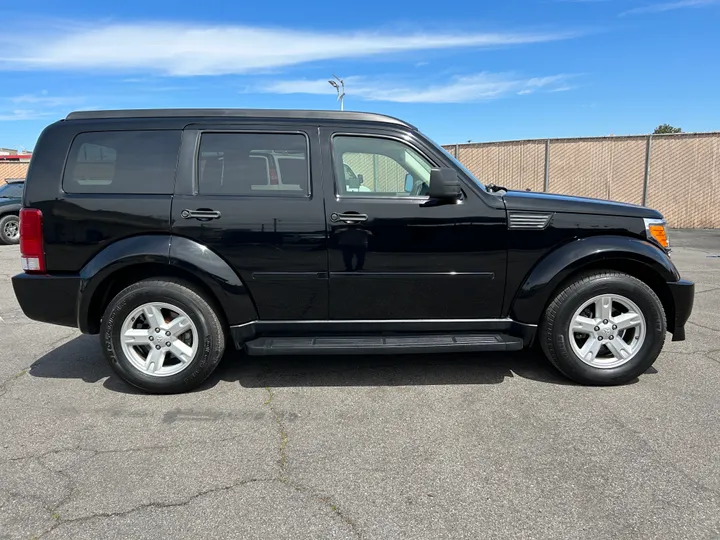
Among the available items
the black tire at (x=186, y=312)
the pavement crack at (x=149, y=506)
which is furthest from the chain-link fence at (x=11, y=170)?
the pavement crack at (x=149, y=506)

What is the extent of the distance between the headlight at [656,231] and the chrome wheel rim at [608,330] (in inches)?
21.4

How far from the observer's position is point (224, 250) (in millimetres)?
3623

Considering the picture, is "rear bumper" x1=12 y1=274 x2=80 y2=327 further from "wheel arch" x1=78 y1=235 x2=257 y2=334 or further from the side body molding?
the side body molding

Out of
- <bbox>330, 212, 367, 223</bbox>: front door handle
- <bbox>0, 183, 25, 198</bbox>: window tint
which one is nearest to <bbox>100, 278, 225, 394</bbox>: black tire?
<bbox>330, 212, 367, 223</bbox>: front door handle

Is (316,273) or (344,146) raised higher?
(344,146)

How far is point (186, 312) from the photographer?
11.9ft

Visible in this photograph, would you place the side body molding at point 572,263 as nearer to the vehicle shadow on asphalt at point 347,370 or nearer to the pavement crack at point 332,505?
the vehicle shadow on asphalt at point 347,370

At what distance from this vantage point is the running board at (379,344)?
11.8ft

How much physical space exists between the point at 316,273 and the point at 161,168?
1.39m

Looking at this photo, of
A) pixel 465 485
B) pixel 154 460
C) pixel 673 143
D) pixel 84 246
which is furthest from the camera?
pixel 673 143

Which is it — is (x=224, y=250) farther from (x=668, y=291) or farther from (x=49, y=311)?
(x=668, y=291)

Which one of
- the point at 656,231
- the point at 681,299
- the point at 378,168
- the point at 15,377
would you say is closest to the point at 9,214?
the point at 15,377

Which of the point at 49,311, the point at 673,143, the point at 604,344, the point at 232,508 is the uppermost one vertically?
the point at 673,143

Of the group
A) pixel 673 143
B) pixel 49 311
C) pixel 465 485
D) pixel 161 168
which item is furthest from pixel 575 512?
pixel 673 143
